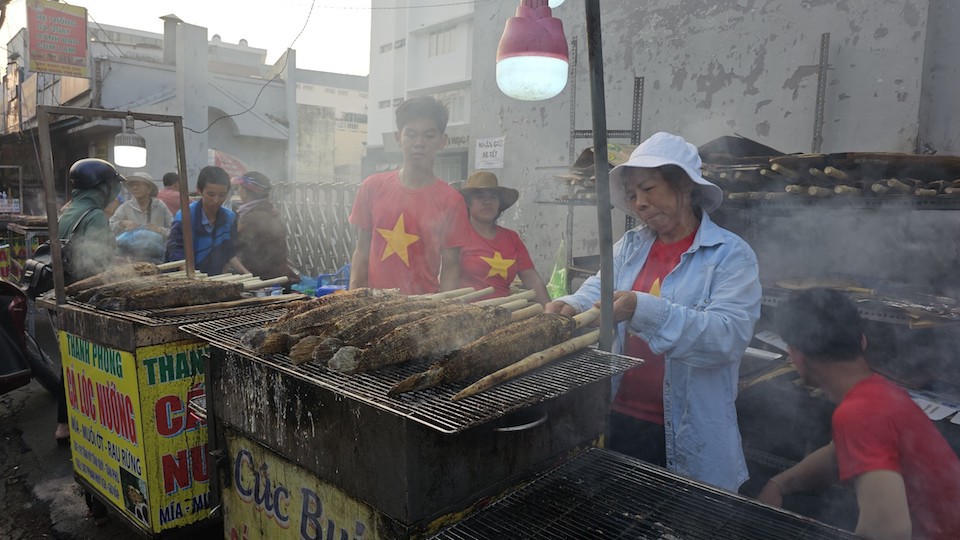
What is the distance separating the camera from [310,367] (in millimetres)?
2002

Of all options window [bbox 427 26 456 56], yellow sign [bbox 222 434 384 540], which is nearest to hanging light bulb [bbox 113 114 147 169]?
yellow sign [bbox 222 434 384 540]

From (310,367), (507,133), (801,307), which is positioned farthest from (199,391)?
(507,133)

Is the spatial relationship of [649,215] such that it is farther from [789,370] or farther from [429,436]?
[789,370]

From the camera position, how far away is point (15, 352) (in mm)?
5008

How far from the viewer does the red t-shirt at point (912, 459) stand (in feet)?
6.72

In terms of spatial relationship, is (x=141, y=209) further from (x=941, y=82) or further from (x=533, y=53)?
(x=941, y=82)

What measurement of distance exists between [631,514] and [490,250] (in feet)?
11.1

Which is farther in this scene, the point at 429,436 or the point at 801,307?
the point at 801,307

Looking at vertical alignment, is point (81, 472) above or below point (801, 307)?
below

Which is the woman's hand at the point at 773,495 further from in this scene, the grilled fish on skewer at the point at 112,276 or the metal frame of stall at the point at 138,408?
the grilled fish on skewer at the point at 112,276

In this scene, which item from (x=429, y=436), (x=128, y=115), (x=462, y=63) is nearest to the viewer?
(x=429, y=436)

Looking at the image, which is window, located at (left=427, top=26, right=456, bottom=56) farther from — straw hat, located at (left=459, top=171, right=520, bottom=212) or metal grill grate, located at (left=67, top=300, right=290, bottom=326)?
metal grill grate, located at (left=67, top=300, right=290, bottom=326)

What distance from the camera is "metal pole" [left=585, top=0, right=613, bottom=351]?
1787 millimetres

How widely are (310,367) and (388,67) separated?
31361 mm
